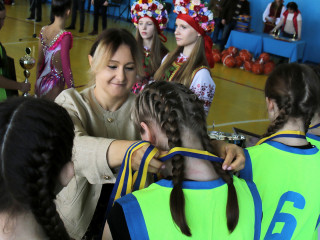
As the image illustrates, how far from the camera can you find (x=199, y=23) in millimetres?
3316

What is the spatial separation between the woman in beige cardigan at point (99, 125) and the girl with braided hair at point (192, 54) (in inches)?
46.4

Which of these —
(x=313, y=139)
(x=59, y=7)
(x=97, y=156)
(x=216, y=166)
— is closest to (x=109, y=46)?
(x=97, y=156)

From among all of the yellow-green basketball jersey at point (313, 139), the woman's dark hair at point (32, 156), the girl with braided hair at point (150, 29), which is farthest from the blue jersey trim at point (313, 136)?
the girl with braided hair at point (150, 29)

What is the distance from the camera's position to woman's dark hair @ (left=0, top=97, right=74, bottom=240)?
906mm

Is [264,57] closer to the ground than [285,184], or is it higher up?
closer to the ground

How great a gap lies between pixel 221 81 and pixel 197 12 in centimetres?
446

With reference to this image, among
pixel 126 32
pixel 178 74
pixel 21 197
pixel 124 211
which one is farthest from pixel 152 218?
pixel 178 74

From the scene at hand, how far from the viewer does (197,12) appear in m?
3.35

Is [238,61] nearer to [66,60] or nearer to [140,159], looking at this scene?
[66,60]

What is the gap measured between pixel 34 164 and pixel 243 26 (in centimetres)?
961

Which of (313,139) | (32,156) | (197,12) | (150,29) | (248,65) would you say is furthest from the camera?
(248,65)

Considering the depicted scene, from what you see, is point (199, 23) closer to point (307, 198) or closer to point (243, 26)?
point (307, 198)

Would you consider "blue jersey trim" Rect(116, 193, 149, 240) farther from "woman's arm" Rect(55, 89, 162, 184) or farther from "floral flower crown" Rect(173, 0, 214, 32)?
"floral flower crown" Rect(173, 0, 214, 32)

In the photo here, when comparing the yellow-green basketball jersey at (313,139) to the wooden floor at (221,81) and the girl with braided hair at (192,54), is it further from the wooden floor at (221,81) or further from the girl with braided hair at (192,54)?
the wooden floor at (221,81)
